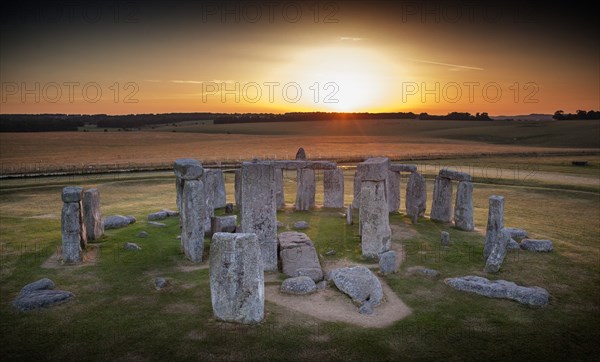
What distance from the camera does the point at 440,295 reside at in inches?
503

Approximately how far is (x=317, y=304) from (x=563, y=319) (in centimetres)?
620

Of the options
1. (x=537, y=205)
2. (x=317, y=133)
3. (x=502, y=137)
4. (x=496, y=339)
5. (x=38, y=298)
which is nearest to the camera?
(x=496, y=339)

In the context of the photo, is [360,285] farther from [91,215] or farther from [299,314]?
[91,215]

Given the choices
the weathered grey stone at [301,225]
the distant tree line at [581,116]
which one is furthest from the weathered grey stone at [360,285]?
the distant tree line at [581,116]

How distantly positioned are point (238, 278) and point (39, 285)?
637cm

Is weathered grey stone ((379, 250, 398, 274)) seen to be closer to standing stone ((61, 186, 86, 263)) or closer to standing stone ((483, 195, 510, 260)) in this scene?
standing stone ((483, 195, 510, 260))

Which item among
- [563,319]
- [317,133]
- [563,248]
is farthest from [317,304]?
[317,133]

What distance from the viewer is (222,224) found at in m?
18.7

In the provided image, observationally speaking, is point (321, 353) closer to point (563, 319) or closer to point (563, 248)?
point (563, 319)

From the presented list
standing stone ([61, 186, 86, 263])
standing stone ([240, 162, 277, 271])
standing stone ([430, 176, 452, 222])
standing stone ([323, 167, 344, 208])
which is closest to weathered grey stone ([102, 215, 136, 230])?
standing stone ([61, 186, 86, 263])

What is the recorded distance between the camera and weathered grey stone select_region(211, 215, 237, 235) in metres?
18.6

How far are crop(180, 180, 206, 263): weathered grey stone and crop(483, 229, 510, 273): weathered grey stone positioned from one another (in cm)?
961

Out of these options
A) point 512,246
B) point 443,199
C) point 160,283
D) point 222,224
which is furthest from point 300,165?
point 160,283

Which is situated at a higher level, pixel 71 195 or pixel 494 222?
pixel 71 195
